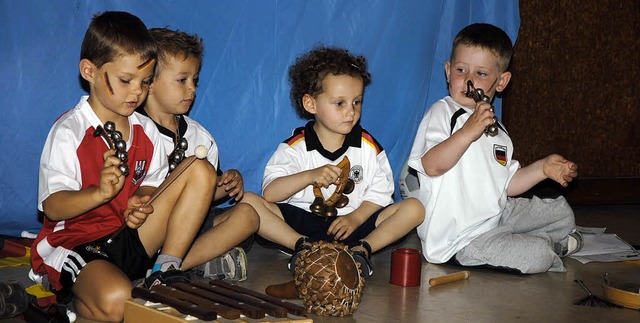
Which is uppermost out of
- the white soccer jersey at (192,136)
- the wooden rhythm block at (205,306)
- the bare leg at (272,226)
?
the white soccer jersey at (192,136)

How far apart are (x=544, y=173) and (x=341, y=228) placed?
0.85 m

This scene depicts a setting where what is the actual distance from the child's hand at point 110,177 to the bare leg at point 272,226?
0.90 meters

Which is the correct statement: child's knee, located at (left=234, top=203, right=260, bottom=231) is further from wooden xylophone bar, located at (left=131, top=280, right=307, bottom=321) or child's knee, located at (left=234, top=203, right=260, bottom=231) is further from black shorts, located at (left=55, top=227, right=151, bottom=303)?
wooden xylophone bar, located at (left=131, top=280, right=307, bottom=321)

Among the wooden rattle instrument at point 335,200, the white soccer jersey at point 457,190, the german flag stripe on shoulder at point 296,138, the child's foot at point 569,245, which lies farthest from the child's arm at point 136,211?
the child's foot at point 569,245

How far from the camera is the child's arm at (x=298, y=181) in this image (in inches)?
117

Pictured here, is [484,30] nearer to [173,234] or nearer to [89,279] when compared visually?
[173,234]

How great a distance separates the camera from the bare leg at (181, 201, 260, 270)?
9.32 ft

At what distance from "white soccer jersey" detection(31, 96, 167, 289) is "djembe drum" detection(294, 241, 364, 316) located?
631 millimetres

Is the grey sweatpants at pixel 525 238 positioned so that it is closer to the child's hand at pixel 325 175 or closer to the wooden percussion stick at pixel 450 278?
the wooden percussion stick at pixel 450 278

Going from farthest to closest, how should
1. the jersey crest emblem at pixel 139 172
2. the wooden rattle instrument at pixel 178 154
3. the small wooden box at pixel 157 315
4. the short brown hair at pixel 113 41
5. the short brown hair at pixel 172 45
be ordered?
the short brown hair at pixel 172 45
the wooden rattle instrument at pixel 178 154
the jersey crest emblem at pixel 139 172
the short brown hair at pixel 113 41
the small wooden box at pixel 157 315

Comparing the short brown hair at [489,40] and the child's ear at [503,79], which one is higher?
the short brown hair at [489,40]

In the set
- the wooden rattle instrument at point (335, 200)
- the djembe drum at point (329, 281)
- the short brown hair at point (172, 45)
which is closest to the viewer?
the djembe drum at point (329, 281)

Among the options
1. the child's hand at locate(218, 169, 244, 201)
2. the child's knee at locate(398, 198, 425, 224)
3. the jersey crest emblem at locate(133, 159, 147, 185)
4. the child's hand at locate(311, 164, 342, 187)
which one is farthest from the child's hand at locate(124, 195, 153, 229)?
the child's knee at locate(398, 198, 425, 224)

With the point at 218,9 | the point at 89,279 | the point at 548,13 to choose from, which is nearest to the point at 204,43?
the point at 218,9
